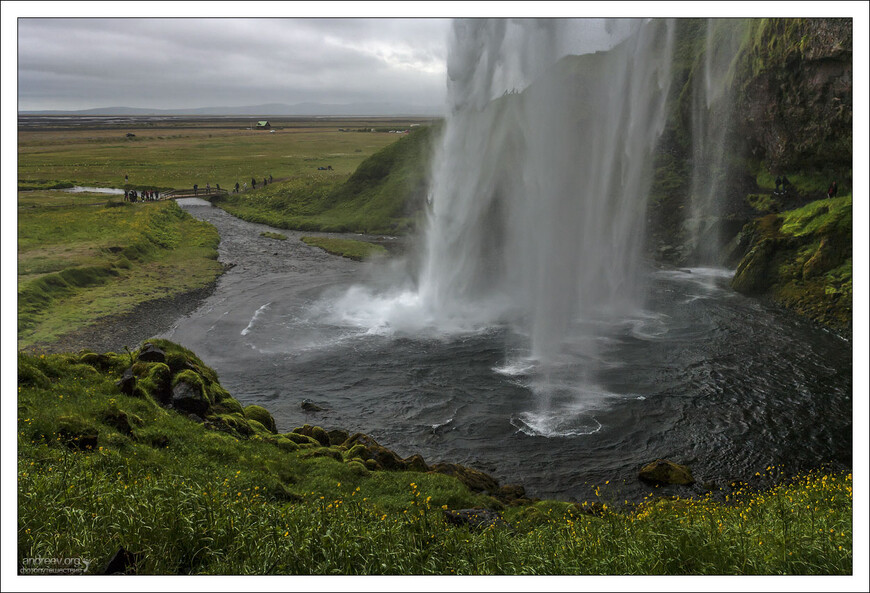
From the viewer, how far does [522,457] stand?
24406mm

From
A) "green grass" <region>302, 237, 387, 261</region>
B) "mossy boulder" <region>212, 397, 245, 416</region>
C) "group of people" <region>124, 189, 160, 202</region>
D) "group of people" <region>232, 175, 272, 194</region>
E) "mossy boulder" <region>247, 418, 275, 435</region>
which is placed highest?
"group of people" <region>232, 175, 272, 194</region>

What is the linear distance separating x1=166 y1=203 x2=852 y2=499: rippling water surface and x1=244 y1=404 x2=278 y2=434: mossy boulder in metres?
1.44

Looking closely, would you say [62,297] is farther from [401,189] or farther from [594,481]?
[401,189]

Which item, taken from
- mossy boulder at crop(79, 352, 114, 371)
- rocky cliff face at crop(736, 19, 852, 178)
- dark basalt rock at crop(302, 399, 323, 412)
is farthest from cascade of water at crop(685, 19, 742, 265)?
mossy boulder at crop(79, 352, 114, 371)

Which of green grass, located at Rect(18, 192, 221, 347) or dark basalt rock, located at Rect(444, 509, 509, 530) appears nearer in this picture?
dark basalt rock, located at Rect(444, 509, 509, 530)

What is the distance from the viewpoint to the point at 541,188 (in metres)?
38.1

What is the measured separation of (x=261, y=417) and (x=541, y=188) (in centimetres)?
2228

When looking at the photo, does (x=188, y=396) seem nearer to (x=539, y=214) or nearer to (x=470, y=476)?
(x=470, y=476)

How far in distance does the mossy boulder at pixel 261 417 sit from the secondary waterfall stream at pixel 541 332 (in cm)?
106

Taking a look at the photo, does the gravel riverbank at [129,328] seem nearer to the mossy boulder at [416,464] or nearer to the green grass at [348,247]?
the green grass at [348,247]

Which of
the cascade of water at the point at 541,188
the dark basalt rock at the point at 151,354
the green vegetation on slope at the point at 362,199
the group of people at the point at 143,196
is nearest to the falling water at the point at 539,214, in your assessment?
the cascade of water at the point at 541,188

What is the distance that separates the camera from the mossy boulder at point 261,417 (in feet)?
83.0

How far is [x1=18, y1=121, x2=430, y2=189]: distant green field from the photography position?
7862cm

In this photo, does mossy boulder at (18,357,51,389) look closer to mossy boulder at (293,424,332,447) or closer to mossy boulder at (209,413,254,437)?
mossy boulder at (209,413,254,437)
